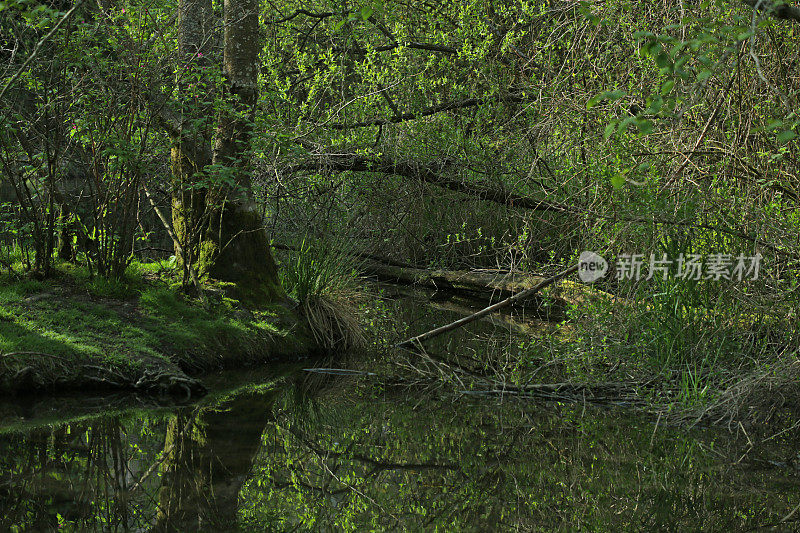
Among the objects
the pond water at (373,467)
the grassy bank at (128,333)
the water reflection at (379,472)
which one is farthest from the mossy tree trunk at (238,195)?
the water reflection at (379,472)

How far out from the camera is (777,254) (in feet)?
→ 18.7

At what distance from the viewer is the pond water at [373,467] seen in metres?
3.77

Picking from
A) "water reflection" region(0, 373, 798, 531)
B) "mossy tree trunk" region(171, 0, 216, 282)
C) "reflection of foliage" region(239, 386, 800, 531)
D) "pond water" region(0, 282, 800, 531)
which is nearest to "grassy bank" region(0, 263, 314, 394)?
"pond water" region(0, 282, 800, 531)

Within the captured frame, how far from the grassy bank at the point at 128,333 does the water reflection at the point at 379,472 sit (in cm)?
81

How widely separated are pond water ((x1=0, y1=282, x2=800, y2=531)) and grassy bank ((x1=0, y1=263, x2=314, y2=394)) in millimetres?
294

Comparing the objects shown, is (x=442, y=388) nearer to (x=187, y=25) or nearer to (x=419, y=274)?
(x=187, y=25)

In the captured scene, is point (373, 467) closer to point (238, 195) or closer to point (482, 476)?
point (482, 476)

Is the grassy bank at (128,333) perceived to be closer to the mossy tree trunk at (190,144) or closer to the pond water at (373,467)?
the pond water at (373,467)

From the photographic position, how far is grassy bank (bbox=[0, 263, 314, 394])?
20.0 ft

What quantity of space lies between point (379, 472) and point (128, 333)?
306 centimetres

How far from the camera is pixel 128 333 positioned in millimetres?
6695

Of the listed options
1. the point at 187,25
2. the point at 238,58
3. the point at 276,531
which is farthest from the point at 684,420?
the point at 187,25

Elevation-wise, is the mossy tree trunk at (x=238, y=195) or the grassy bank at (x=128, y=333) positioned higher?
the mossy tree trunk at (x=238, y=195)

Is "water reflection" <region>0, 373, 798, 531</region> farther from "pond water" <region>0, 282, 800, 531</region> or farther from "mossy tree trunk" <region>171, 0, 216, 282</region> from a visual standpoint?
"mossy tree trunk" <region>171, 0, 216, 282</region>
